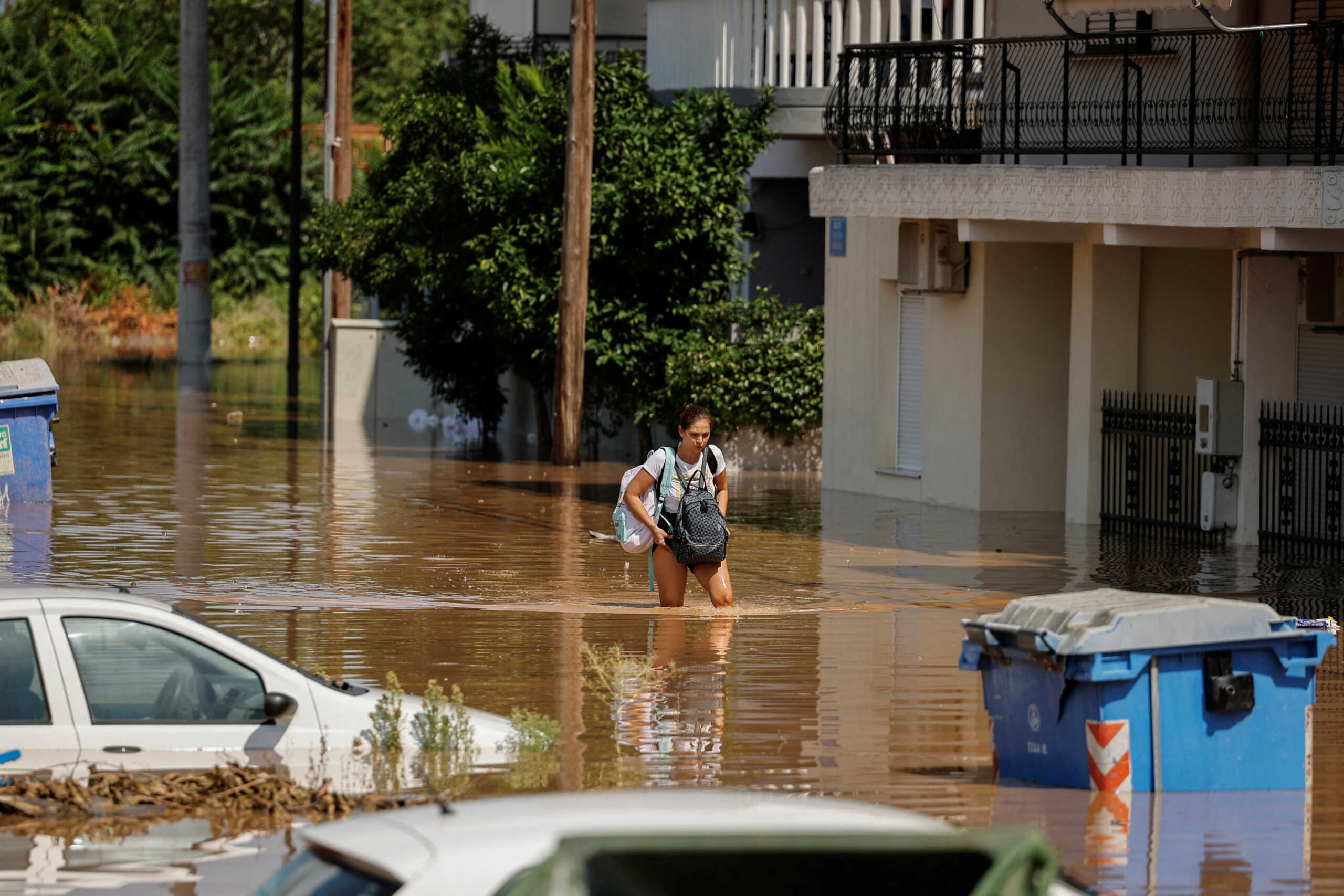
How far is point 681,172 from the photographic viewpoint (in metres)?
26.1

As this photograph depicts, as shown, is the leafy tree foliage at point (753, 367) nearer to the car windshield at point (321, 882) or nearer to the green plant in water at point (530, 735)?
the green plant in water at point (530, 735)

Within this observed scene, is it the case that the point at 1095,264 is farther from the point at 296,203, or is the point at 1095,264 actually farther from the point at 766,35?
the point at 296,203

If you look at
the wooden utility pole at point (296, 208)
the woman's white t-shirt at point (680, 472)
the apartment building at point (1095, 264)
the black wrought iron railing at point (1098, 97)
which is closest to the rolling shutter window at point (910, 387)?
the apartment building at point (1095, 264)

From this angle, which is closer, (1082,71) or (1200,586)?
(1200,586)

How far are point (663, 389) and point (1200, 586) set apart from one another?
37.3 feet

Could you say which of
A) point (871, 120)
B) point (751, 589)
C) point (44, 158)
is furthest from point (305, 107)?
point (751, 589)

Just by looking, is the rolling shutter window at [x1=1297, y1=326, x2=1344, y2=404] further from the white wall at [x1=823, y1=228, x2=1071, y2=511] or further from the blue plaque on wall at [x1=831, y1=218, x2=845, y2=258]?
the blue plaque on wall at [x1=831, y1=218, x2=845, y2=258]

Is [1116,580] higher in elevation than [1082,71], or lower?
lower

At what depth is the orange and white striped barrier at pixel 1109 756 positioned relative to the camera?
848 centimetres

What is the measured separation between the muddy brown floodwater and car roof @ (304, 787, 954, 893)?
2889 mm

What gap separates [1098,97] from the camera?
66.9 feet

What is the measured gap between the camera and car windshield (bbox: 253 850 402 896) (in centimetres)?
425

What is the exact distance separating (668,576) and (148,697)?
6.26 m

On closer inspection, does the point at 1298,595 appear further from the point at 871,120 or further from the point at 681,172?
the point at 681,172
